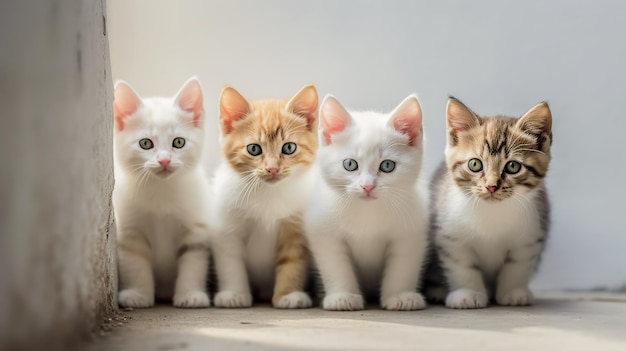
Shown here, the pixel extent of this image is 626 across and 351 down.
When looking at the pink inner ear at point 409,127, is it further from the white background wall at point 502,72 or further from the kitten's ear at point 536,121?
the white background wall at point 502,72

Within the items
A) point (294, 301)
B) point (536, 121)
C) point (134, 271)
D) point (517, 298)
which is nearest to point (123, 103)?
point (134, 271)

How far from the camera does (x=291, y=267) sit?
7.68 ft

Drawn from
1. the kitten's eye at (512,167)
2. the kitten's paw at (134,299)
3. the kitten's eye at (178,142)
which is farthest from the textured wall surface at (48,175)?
the kitten's eye at (512,167)

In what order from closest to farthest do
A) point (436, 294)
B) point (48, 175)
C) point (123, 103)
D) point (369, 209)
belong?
point (48, 175) < point (369, 209) < point (123, 103) < point (436, 294)

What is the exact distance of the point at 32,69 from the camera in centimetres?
124

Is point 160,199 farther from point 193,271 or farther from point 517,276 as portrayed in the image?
point 517,276

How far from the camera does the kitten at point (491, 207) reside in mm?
2250

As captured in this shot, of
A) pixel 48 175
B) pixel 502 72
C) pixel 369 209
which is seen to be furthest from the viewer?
pixel 502 72

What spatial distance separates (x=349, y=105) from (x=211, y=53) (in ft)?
1.96

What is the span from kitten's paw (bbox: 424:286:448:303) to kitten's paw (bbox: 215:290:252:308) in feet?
2.10

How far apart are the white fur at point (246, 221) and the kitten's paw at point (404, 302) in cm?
42

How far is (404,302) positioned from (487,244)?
0.36 meters

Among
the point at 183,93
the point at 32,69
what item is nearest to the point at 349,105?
the point at 183,93

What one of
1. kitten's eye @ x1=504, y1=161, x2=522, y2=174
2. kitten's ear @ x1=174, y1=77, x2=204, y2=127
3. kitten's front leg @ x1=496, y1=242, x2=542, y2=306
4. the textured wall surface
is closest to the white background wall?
kitten's ear @ x1=174, y1=77, x2=204, y2=127
